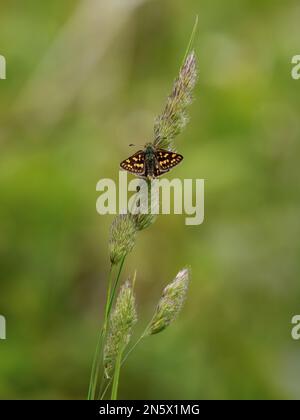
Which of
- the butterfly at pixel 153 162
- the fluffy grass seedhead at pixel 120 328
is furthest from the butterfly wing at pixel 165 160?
the fluffy grass seedhead at pixel 120 328

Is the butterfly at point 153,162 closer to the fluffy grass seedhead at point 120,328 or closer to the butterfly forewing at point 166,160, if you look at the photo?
the butterfly forewing at point 166,160

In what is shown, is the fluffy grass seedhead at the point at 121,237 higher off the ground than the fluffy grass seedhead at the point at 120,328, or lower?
higher

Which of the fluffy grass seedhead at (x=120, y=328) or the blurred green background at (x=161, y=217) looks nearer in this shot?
the fluffy grass seedhead at (x=120, y=328)

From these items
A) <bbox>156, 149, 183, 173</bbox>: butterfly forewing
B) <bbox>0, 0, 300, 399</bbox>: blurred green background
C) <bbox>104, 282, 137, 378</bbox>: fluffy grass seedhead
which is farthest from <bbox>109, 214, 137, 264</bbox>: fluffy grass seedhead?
<bbox>0, 0, 300, 399</bbox>: blurred green background

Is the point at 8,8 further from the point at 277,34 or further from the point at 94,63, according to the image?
the point at 277,34

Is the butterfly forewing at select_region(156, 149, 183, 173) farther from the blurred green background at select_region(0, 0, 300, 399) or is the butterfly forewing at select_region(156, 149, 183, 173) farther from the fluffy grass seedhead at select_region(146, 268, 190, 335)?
the blurred green background at select_region(0, 0, 300, 399)

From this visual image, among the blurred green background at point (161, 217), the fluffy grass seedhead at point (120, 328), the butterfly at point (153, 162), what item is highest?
the blurred green background at point (161, 217)
